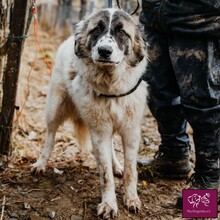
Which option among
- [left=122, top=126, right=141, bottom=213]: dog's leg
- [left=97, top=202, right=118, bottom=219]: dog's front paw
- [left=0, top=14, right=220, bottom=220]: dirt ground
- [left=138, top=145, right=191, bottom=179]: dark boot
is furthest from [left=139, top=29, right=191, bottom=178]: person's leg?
[left=97, top=202, right=118, bottom=219]: dog's front paw

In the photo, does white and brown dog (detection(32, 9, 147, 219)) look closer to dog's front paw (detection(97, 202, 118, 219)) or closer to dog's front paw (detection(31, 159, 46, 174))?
dog's front paw (detection(97, 202, 118, 219))

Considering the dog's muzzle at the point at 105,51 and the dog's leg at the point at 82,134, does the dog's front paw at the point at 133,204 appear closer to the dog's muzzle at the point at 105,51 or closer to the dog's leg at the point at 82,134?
the dog's leg at the point at 82,134

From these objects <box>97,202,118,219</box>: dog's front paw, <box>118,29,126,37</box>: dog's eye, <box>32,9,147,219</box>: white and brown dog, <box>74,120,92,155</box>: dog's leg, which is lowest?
<box>97,202,118,219</box>: dog's front paw

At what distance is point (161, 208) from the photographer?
2955mm

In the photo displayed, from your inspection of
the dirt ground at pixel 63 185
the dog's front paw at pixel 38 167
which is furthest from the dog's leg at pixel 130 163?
the dog's front paw at pixel 38 167

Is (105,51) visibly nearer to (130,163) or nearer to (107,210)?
(130,163)

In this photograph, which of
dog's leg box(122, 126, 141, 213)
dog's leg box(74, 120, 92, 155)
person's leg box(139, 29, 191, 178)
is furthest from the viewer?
dog's leg box(74, 120, 92, 155)

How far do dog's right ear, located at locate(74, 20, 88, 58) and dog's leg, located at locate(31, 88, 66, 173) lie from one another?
602 mm

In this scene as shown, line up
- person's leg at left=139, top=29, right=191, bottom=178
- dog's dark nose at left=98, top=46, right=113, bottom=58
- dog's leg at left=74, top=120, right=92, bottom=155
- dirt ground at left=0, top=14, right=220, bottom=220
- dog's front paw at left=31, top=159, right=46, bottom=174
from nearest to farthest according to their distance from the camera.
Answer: dog's dark nose at left=98, top=46, right=113, bottom=58 < dirt ground at left=0, top=14, right=220, bottom=220 < person's leg at left=139, top=29, right=191, bottom=178 < dog's front paw at left=31, top=159, right=46, bottom=174 < dog's leg at left=74, top=120, right=92, bottom=155

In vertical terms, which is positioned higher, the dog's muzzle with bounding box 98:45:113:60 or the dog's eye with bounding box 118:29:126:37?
the dog's eye with bounding box 118:29:126:37

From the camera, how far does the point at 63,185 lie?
3.14 m

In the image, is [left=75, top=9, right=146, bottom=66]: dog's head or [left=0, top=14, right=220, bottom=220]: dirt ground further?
[left=0, top=14, right=220, bottom=220]: dirt ground

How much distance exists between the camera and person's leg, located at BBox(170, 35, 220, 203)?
270 cm

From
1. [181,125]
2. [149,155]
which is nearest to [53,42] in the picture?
[149,155]
